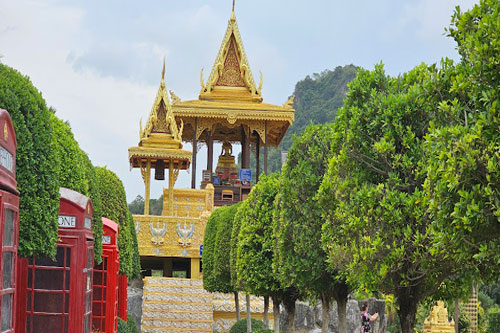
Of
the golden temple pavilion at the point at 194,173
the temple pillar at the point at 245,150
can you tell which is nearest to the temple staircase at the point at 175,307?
the golden temple pavilion at the point at 194,173

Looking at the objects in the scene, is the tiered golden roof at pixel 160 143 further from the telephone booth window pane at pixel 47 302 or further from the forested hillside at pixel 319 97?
the forested hillside at pixel 319 97

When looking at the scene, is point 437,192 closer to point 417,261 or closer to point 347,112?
point 417,261

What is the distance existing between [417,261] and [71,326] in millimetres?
4567

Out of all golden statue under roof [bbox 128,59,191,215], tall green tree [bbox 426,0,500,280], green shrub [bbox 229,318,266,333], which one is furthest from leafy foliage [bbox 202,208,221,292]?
tall green tree [bbox 426,0,500,280]

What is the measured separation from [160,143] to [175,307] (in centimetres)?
982

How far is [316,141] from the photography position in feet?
52.7

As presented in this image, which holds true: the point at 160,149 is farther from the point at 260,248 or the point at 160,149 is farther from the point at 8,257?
Answer: the point at 8,257

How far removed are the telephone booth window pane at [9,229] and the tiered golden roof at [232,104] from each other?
31681mm

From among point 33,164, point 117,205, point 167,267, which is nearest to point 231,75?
point 167,267

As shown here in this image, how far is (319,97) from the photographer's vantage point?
93.6m

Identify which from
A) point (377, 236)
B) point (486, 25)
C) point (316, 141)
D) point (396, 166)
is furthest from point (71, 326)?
point (316, 141)

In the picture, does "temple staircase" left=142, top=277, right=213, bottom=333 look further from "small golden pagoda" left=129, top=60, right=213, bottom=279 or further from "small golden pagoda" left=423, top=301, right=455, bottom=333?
"small golden pagoda" left=423, top=301, right=455, bottom=333

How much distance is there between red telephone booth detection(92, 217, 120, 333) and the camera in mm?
13961

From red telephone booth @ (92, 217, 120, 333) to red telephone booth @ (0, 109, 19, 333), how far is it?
21.5ft
